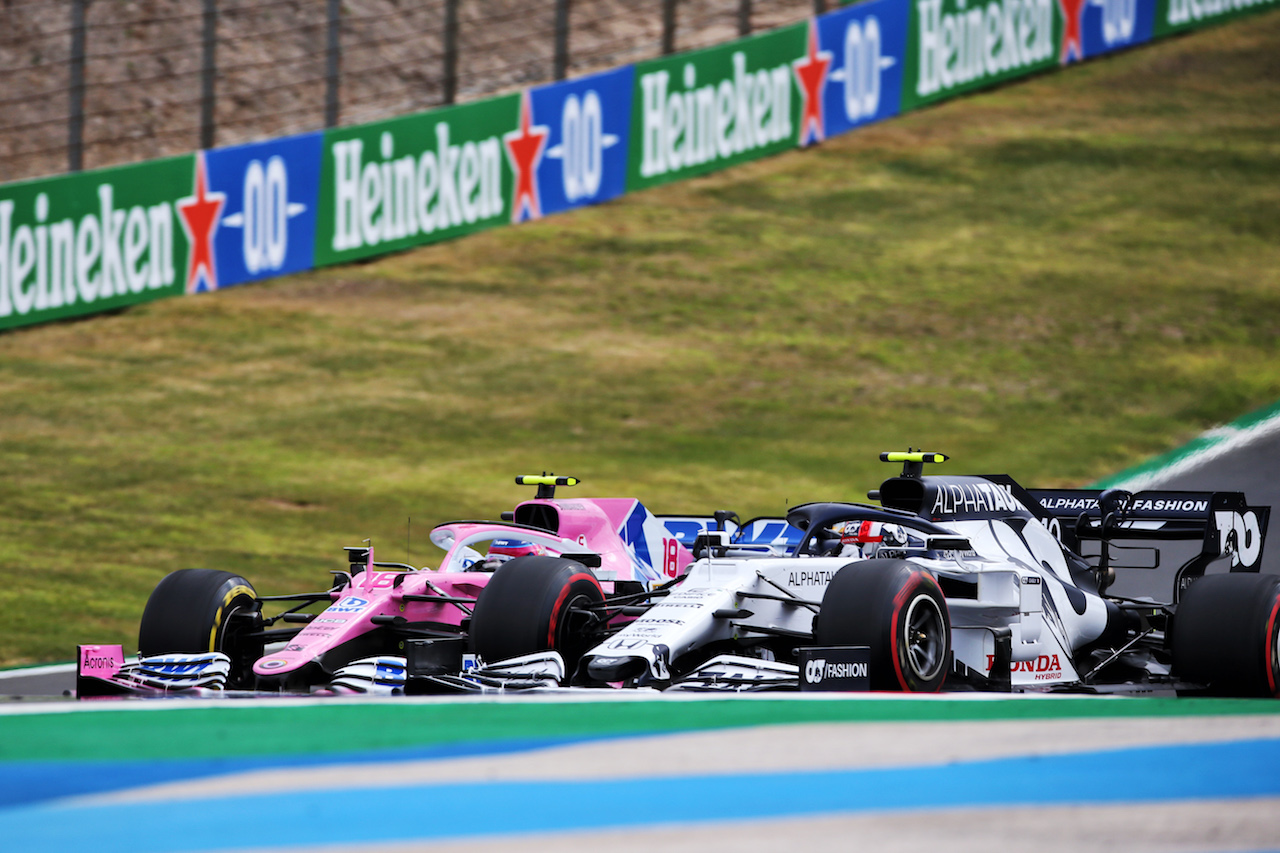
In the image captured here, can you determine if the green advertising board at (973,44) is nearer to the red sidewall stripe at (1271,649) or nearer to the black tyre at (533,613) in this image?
the red sidewall stripe at (1271,649)

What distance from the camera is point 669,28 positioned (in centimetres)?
2659

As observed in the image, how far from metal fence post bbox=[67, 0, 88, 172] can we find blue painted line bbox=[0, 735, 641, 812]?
15874 millimetres

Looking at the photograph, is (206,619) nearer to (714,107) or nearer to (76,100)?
(76,100)

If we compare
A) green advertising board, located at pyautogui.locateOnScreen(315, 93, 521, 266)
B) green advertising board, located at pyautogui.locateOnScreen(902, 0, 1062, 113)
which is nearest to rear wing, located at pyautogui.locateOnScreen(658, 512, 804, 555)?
green advertising board, located at pyautogui.locateOnScreen(315, 93, 521, 266)

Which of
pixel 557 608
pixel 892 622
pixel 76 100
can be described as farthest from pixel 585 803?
pixel 76 100

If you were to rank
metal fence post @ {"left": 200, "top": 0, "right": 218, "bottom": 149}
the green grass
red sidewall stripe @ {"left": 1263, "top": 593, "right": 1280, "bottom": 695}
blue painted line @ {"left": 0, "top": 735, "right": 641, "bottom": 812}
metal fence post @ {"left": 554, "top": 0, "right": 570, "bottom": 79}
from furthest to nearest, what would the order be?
metal fence post @ {"left": 554, "top": 0, "right": 570, "bottom": 79} → metal fence post @ {"left": 200, "top": 0, "right": 218, "bottom": 149} → the green grass → red sidewall stripe @ {"left": 1263, "top": 593, "right": 1280, "bottom": 695} → blue painted line @ {"left": 0, "top": 735, "right": 641, "bottom": 812}

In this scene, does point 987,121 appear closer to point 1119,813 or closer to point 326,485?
point 326,485

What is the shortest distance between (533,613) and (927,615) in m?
2.17

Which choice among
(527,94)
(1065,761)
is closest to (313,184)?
(527,94)

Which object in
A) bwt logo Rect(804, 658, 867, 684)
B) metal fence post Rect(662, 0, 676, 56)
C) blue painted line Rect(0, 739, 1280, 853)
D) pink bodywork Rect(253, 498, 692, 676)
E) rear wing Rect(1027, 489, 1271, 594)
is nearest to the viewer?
blue painted line Rect(0, 739, 1280, 853)

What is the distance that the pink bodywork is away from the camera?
10.2 metres

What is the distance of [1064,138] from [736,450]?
13.1m

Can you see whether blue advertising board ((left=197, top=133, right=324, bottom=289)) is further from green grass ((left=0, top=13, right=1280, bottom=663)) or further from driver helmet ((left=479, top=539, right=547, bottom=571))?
driver helmet ((left=479, top=539, right=547, bottom=571))

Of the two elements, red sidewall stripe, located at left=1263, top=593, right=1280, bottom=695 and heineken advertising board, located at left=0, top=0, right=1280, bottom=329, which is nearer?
red sidewall stripe, located at left=1263, top=593, right=1280, bottom=695
